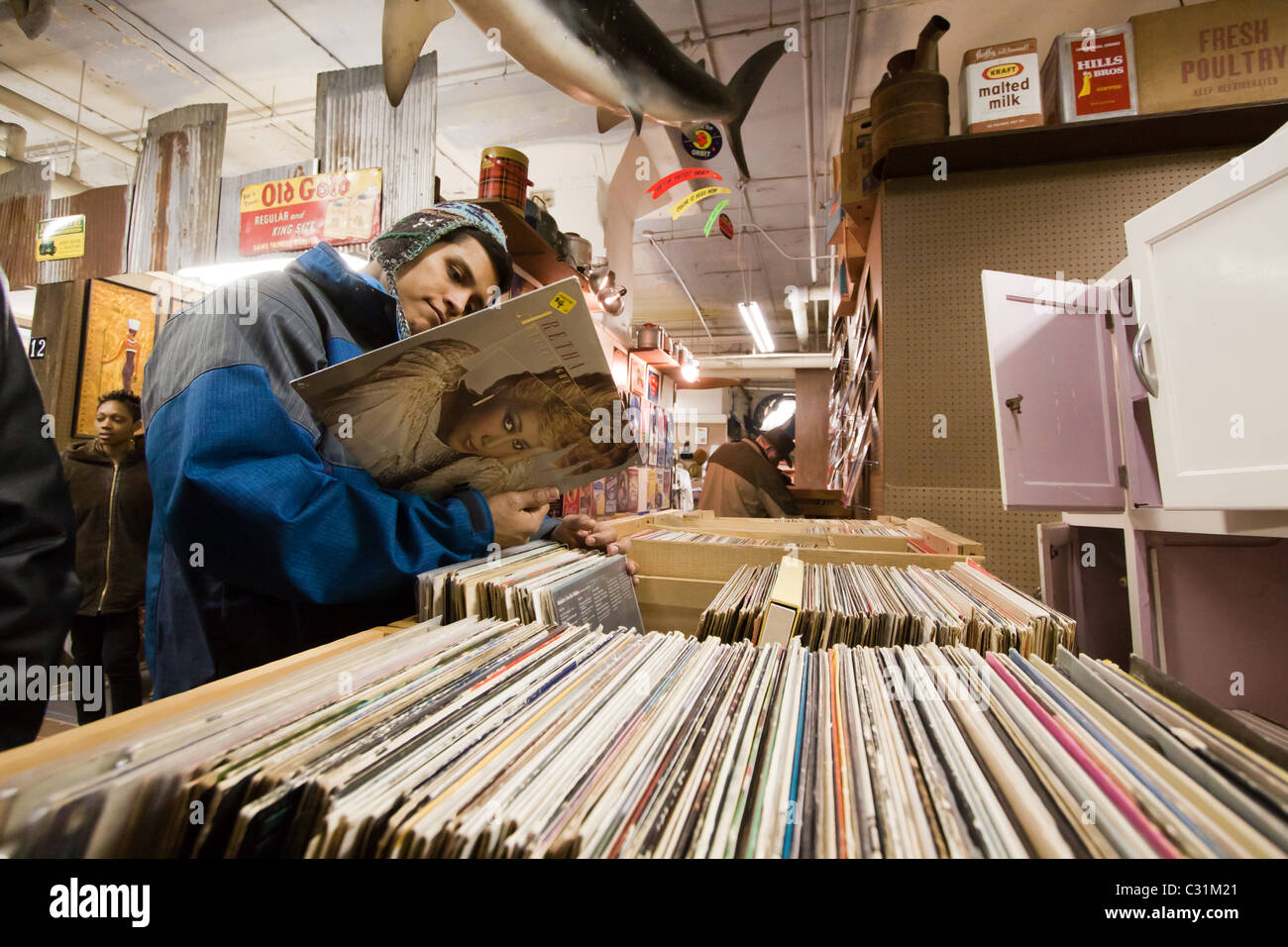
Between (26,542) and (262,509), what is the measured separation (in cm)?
37

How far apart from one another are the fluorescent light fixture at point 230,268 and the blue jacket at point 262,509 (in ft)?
7.63

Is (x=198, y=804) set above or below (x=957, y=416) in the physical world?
below

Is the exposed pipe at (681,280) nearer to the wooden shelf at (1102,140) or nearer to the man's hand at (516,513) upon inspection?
the wooden shelf at (1102,140)

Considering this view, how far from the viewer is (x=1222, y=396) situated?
1.00 m

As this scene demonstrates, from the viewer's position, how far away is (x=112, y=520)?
279 centimetres

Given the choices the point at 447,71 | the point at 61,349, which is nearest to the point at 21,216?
the point at 61,349

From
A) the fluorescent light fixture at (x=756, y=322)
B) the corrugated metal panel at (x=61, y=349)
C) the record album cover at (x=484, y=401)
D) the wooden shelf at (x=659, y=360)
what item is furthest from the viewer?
the fluorescent light fixture at (x=756, y=322)

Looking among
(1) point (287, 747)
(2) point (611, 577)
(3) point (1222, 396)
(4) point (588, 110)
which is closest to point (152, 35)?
(4) point (588, 110)

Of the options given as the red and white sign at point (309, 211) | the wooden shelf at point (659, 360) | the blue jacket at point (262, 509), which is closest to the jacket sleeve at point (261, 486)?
the blue jacket at point (262, 509)

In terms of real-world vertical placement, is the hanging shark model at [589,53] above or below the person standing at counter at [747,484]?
above

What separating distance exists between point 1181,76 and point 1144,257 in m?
1.84

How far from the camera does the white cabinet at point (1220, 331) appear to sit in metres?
0.89

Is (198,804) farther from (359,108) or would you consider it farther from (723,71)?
(723,71)

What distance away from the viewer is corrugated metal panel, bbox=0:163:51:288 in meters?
3.73
